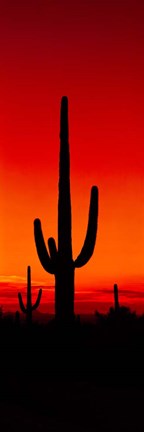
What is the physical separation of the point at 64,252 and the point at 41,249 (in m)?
0.63

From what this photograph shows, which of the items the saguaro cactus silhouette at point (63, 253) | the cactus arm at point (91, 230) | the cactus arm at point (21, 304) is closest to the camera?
the cactus arm at point (91, 230)

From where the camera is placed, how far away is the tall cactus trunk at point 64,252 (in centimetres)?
1980

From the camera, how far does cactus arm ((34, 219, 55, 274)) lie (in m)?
19.5

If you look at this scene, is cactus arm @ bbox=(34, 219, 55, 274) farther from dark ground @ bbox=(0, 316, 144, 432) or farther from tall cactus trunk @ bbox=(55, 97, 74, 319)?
dark ground @ bbox=(0, 316, 144, 432)

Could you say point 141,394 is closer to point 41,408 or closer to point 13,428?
point 41,408

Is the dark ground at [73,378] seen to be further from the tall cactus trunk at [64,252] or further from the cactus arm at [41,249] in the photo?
the cactus arm at [41,249]

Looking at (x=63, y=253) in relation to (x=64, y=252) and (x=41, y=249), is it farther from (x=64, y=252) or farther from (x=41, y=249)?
(x=41, y=249)

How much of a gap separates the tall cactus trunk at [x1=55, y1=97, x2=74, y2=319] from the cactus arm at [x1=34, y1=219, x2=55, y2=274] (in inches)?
10.7

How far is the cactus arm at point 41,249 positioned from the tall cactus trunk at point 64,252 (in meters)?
0.27

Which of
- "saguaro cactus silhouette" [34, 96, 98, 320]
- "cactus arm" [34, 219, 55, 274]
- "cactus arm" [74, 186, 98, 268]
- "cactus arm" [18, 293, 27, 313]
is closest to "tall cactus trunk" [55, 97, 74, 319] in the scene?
"saguaro cactus silhouette" [34, 96, 98, 320]

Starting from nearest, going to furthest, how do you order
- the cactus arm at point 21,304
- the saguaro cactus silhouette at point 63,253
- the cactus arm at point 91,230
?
1. the cactus arm at point 91,230
2. the saguaro cactus silhouette at point 63,253
3. the cactus arm at point 21,304

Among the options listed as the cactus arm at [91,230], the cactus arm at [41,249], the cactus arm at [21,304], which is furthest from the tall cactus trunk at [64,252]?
the cactus arm at [21,304]

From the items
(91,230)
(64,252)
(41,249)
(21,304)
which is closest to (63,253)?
(64,252)

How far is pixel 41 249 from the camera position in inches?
769
